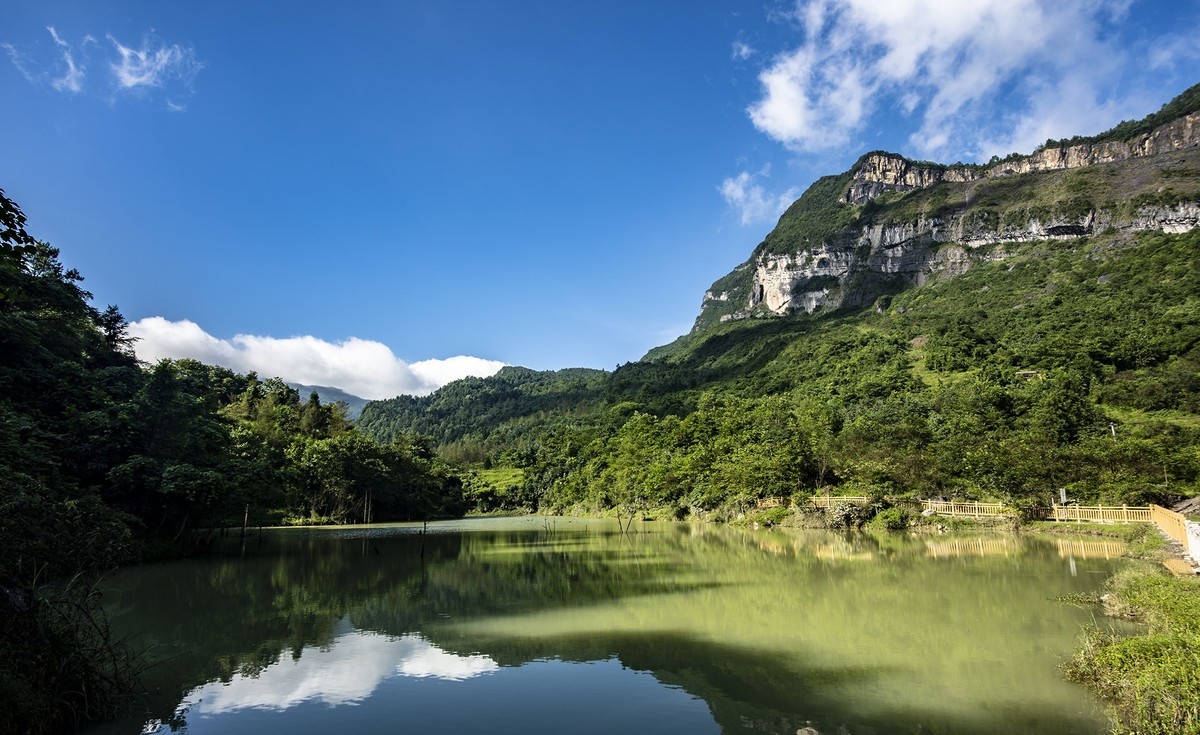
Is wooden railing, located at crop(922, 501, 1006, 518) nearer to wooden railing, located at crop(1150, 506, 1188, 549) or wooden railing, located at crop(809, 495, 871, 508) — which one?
wooden railing, located at crop(809, 495, 871, 508)

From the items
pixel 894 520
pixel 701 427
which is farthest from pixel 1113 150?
pixel 894 520

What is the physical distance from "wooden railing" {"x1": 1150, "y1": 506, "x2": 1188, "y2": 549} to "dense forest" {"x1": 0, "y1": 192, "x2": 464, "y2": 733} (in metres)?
23.0

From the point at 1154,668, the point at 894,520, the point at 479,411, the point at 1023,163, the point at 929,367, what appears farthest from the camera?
the point at 479,411

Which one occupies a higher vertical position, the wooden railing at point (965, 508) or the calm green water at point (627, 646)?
the wooden railing at point (965, 508)

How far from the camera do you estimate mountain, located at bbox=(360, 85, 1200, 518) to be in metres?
37.6

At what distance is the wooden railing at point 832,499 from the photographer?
38.1m

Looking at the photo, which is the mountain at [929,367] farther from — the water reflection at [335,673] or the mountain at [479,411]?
the water reflection at [335,673]

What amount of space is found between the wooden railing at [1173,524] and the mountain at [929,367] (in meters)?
5.26

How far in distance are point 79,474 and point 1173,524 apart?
3900 centimetres

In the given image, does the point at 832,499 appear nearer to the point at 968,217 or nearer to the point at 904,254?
the point at 968,217

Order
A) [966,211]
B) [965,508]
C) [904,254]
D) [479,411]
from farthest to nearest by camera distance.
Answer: [479,411]
[904,254]
[966,211]
[965,508]

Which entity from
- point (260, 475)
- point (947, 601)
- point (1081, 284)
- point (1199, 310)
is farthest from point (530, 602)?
point (1081, 284)

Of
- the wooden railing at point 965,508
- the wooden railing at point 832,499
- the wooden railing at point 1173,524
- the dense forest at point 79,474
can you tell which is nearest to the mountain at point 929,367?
the wooden railing at point 965,508

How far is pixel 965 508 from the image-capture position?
33.5 metres
